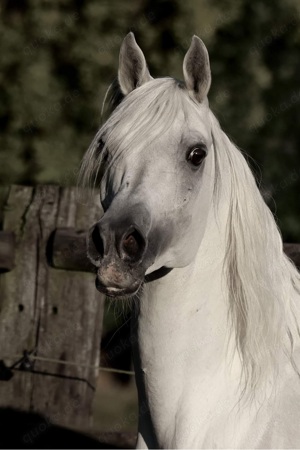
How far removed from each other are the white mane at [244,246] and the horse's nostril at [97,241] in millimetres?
330

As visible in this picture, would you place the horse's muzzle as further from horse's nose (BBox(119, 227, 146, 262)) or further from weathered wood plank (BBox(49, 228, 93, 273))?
weathered wood plank (BBox(49, 228, 93, 273))

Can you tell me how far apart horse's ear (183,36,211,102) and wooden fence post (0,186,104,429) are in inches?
81.3

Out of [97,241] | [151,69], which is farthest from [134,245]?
[151,69]

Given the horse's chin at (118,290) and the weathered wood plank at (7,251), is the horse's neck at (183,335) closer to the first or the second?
the horse's chin at (118,290)

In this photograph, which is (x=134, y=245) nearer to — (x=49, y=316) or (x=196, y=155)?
(x=196, y=155)

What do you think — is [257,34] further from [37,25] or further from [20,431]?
[20,431]

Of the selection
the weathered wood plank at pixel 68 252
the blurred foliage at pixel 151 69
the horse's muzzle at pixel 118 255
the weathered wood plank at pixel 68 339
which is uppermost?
the blurred foliage at pixel 151 69

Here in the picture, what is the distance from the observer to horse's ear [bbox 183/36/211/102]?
9.19 feet

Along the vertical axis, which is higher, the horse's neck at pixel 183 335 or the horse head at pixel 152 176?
the horse head at pixel 152 176

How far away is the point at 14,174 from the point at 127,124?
5.15 m

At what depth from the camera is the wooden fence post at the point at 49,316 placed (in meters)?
4.82

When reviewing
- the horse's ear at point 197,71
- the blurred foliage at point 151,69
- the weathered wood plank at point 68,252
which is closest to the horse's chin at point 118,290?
the horse's ear at point 197,71

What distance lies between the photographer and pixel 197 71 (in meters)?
2.83

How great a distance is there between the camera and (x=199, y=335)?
2.79 meters
